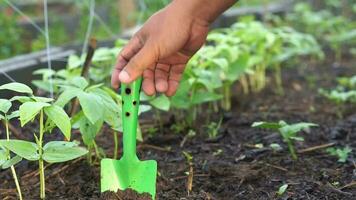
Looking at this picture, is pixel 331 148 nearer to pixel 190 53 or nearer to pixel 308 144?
pixel 308 144

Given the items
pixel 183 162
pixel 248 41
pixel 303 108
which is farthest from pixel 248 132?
pixel 248 41

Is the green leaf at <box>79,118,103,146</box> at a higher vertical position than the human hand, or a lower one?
lower

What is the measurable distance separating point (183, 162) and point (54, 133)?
636 millimetres

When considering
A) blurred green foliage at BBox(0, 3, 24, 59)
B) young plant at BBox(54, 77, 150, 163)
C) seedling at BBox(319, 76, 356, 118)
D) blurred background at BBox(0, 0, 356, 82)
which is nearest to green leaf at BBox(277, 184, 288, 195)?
young plant at BBox(54, 77, 150, 163)

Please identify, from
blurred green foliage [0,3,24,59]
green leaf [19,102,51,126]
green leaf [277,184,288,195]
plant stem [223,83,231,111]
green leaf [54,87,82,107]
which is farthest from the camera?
blurred green foliage [0,3,24,59]

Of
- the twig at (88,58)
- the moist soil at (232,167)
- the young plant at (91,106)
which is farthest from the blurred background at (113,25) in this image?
the young plant at (91,106)

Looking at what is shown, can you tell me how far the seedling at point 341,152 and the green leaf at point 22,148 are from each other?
1.10 m

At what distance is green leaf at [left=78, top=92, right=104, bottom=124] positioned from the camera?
5.15 ft

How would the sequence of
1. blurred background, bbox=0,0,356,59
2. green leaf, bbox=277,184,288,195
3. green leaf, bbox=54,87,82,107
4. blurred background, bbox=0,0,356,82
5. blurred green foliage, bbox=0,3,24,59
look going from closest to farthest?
1. green leaf, bbox=54,87,82,107
2. green leaf, bbox=277,184,288,195
3. blurred background, bbox=0,0,356,82
4. blurred green foliage, bbox=0,3,24,59
5. blurred background, bbox=0,0,356,59

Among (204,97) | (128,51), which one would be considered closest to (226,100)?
(204,97)

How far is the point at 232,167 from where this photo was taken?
2.00 meters

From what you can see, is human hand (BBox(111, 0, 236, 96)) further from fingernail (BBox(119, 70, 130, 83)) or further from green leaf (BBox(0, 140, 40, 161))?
green leaf (BBox(0, 140, 40, 161))

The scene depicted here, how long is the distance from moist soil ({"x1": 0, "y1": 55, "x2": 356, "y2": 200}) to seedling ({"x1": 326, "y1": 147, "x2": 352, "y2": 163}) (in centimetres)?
2

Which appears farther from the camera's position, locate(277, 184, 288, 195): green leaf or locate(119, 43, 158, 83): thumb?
locate(277, 184, 288, 195): green leaf
